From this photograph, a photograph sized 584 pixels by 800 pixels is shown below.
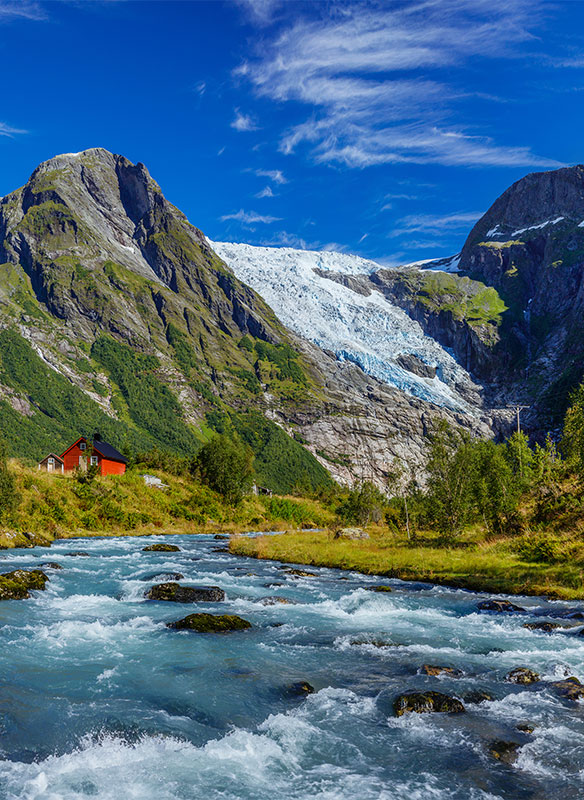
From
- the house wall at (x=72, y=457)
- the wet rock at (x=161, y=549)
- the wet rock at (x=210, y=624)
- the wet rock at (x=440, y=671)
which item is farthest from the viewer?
the house wall at (x=72, y=457)

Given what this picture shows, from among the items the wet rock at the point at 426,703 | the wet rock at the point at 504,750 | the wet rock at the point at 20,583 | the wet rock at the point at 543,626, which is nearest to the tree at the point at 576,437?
the wet rock at the point at 543,626

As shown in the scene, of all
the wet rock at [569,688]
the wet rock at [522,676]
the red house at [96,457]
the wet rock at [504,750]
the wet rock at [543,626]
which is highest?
the red house at [96,457]

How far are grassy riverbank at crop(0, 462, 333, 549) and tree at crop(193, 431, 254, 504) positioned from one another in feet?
7.75

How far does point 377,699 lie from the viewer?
13.9 m

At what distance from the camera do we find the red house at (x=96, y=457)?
87.5 metres

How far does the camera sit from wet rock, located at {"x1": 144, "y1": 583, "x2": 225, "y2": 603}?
26766mm

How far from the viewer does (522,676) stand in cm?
1530

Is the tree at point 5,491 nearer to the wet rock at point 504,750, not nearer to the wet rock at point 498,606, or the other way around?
the wet rock at point 498,606

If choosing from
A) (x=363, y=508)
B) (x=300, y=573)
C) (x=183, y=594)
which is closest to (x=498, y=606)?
(x=183, y=594)

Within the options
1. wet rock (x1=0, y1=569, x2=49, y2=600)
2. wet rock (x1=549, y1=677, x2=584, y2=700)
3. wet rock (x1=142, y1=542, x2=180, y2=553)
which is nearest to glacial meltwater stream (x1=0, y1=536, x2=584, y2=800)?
wet rock (x1=549, y1=677, x2=584, y2=700)

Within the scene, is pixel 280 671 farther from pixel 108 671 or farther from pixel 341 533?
pixel 341 533

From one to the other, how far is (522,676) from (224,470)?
8205cm

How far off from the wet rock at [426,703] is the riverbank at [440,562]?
53.4 ft

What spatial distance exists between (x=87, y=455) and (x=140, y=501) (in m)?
19.0
